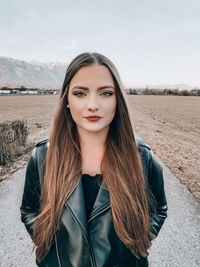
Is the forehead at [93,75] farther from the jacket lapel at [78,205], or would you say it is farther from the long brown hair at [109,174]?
the jacket lapel at [78,205]

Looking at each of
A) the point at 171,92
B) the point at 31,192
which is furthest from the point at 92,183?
the point at 171,92

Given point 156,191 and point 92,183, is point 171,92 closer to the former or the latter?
point 156,191

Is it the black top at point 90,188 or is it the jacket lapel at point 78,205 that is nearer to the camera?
the jacket lapel at point 78,205

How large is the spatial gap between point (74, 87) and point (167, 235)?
9.22ft

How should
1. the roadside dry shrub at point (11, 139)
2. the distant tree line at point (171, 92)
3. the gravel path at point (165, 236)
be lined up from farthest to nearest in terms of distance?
the distant tree line at point (171, 92)
the roadside dry shrub at point (11, 139)
the gravel path at point (165, 236)

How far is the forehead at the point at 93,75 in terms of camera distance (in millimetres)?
1188

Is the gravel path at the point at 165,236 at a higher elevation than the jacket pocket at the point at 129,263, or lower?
lower

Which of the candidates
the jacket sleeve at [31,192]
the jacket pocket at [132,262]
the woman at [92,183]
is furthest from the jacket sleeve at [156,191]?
the jacket sleeve at [31,192]

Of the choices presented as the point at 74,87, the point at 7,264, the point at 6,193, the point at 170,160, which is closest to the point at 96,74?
the point at 74,87

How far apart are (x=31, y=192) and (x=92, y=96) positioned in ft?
2.47

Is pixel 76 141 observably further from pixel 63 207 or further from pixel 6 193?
Result: pixel 6 193

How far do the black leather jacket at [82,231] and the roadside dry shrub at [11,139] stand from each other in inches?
169

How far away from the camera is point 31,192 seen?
4.52ft

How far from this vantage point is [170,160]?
6371 millimetres
